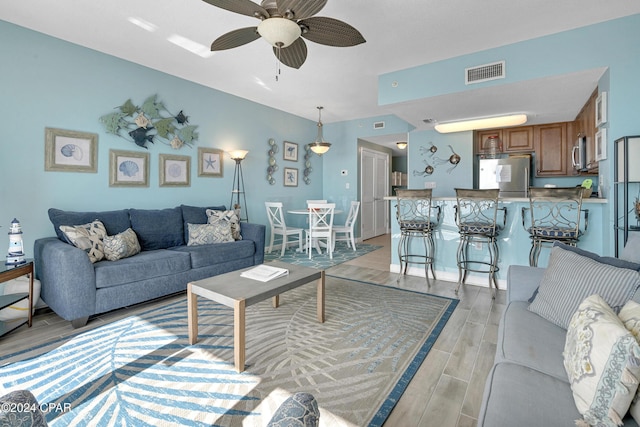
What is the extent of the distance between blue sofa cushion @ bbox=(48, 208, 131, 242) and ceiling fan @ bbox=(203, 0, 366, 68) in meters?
2.17

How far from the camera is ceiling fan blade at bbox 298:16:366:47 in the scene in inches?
85.4

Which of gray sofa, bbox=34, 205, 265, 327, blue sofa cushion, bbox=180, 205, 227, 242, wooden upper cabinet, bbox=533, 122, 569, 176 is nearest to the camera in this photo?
gray sofa, bbox=34, 205, 265, 327

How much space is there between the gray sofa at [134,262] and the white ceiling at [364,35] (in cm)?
182

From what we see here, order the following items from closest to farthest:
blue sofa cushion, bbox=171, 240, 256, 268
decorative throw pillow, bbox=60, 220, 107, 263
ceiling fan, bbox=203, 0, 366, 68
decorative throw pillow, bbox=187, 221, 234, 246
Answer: ceiling fan, bbox=203, 0, 366, 68 → decorative throw pillow, bbox=60, 220, 107, 263 → blue sofa cushion, bbox=171, 240, 256, 268 → decorative throw pillow, bbox=187, 221, 234, 246

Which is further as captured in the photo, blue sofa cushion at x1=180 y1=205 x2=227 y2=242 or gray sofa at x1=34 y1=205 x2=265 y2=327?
blue sofa cushion at x1=180 y1=205 x2=227 y2=242

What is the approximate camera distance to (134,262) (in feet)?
9.39

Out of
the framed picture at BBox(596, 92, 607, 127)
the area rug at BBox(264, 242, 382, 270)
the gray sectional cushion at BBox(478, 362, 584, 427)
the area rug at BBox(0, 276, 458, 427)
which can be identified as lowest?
the area rug at BBox(0, 276, 458, 427)

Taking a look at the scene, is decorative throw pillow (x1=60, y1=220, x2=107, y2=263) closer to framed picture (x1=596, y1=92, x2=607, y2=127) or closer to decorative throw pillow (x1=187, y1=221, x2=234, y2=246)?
decorative throw pillow (x1=187, y1=221, x2=234, y2=246)

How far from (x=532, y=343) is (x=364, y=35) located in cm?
299

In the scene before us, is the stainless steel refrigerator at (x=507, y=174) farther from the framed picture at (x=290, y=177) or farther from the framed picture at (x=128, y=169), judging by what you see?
the framed picture at (x=128, y=169)

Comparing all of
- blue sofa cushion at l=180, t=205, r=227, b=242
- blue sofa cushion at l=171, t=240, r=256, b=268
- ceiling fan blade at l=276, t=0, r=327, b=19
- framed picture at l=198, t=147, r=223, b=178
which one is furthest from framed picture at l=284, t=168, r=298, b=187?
ceiling fan blade at l=276, t=0, r=327, b=19

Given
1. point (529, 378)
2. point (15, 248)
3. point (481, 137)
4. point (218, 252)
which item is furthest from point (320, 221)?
point (529, 378)

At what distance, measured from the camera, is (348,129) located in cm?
684

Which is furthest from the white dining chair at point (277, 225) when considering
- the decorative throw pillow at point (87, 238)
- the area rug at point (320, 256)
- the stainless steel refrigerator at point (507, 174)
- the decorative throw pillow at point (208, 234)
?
the stainless steel refrigerator at point (507, 174)
